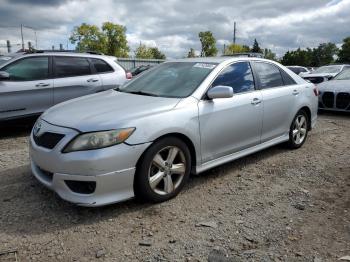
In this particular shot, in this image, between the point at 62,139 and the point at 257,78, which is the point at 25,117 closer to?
the point at 62,139

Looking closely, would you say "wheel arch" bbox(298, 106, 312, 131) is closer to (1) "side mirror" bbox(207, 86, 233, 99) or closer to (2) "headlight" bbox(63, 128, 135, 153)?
(1) "side mirror" bbox(207, 86, 233, 99)

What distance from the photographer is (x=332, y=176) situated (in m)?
4.88

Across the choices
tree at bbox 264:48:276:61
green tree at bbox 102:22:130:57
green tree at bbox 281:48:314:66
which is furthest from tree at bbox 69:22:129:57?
green tree at bbox 281:48:314:66

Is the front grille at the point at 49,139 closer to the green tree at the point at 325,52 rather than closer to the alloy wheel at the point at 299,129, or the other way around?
the alloy wheel at the point at 299,129

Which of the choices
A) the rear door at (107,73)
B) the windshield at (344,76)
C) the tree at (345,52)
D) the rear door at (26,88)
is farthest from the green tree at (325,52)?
the rear door at (26,88)

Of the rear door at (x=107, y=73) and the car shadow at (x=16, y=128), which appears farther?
the rear door at (x=107, y=73)

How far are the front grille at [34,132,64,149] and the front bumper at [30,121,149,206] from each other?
5cm

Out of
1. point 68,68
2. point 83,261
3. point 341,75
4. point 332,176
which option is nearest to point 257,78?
point 332,176

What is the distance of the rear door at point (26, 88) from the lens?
6.66 m

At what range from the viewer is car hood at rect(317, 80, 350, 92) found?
948 centimetres

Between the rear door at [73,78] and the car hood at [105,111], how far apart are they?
293 centimetres

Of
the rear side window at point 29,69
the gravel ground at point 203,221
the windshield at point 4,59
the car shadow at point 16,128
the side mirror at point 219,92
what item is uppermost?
the windshield at point 4,59

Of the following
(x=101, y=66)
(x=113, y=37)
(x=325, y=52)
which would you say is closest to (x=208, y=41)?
(x=113, y=37)

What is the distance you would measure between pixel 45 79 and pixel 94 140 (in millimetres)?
4155
